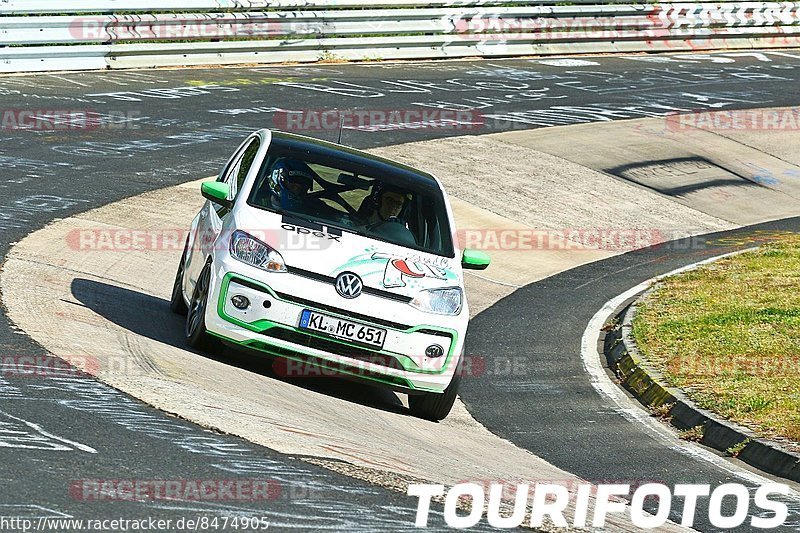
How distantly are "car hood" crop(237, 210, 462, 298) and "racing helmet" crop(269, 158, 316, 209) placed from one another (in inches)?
10.8

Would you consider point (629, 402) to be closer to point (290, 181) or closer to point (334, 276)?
point (334, 276)

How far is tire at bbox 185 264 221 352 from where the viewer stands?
345 inches

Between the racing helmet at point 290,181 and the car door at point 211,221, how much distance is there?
0.82ft

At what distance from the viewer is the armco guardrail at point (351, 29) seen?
21.4 m

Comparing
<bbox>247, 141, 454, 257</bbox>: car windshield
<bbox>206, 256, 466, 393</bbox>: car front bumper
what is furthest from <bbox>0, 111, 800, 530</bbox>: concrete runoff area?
<bbox>247, 141, 454, 257</bbox>: car windshield

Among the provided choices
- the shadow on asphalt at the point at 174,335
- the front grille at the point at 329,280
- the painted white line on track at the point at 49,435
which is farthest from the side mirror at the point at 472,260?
the painted white line on track at the point at 49,435

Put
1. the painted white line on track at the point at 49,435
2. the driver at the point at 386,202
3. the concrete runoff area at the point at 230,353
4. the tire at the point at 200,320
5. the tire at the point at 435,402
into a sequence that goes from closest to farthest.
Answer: the painted white line on track at the point at 49,435 < the concrete runoff area at the point at 230,353 < the tire at the point at 200,320 < the tire at the point at 435,402 < the driver at the point at 386,202

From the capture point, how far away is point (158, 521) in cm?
545

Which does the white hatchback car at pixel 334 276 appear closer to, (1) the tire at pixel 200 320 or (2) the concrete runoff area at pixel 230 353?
(1) the tire at pixel 200 320

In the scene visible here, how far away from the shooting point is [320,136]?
19219mm

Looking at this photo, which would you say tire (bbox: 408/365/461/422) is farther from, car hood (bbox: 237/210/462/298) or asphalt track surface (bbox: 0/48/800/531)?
car hood (bbox: 237/210/462/298)

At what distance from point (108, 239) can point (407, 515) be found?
25.0ft

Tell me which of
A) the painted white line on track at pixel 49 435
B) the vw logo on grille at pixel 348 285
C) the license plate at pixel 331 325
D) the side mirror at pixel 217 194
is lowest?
the license plate at pixel 331 325

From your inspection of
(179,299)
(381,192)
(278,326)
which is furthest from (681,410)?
(179,299)
